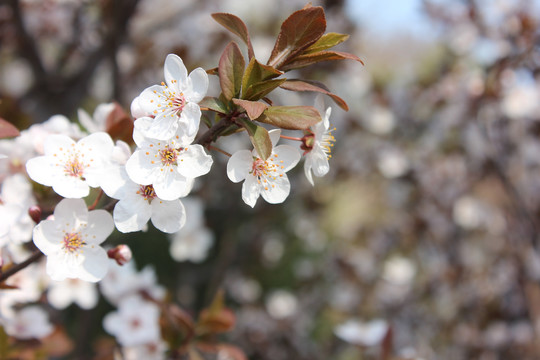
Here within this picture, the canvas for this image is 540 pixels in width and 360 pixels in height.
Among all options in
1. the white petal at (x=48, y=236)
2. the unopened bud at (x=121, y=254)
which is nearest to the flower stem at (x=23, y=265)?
the white petal at (x=48, y=236)

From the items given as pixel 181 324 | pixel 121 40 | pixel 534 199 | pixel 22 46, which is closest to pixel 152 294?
pixel 181 324

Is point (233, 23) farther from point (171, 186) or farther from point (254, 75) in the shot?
point (171, 186)

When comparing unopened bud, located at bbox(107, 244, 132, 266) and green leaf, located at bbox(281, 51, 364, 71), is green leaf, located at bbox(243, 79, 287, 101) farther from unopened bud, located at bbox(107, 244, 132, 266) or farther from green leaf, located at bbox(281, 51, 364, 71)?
unopened bud, located at bbox(107, 244, 132, 266)

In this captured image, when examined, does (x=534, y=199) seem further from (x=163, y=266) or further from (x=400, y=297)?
(x=163, y=266)

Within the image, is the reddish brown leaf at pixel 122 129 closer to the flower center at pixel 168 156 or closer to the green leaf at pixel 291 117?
the flower center at pixel 168 156

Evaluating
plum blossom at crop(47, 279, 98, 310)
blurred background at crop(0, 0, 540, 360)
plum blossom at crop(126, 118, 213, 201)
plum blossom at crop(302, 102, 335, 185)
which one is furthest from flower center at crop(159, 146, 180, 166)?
blurred background at crop(0, 0, 540, 360)
